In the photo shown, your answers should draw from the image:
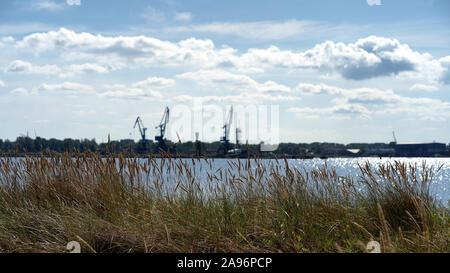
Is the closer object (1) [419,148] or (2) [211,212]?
(2) [211,212]

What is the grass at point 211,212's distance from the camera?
426 cm

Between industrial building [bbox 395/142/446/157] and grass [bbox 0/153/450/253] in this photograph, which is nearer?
grass [bbox 0/153/450/253]

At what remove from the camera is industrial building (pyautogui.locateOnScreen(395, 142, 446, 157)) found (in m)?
98.0

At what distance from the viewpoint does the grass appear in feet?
14.0

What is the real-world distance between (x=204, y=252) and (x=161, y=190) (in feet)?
5.88

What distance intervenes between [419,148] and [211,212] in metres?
105

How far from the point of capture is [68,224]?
4465 mm

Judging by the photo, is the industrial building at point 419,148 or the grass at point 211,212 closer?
the grass at point 211,212

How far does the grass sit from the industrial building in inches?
3963

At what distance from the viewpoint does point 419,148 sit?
98.4 meters

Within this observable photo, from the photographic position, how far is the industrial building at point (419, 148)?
9800 centimetres

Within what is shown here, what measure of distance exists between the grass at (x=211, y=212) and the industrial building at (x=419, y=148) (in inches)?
3963
